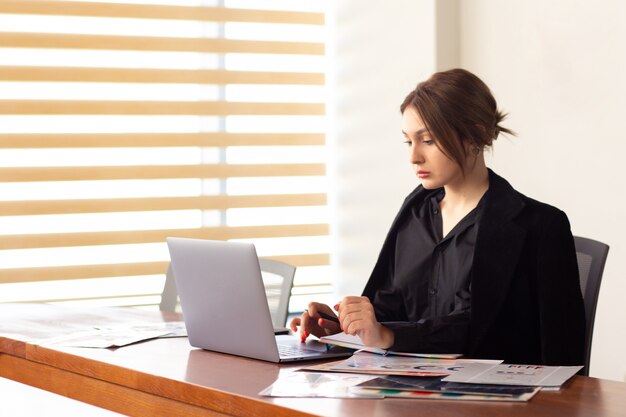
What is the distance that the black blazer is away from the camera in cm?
214

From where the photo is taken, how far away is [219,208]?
4.39 meters

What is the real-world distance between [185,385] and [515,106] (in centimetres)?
227

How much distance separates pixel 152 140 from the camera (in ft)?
14.0

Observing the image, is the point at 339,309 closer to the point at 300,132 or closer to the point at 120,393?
the point at 120,393

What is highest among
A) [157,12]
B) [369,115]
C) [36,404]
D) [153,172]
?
[157,12]

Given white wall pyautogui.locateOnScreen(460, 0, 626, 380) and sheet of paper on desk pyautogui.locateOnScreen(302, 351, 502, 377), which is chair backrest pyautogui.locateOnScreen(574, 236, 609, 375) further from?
white wall pyautogui.locateOnScreen(460, 0, 626, 380)

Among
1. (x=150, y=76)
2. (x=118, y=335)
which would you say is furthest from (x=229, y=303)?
(x=150, y=76)

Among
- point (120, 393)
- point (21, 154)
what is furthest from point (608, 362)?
point (21, 154)

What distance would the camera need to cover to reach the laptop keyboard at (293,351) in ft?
6.93

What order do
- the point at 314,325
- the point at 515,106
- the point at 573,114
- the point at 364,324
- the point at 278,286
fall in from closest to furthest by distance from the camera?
1. the point at 364,324
2. the point at 314,325
3. the point at 278,286
4. the point at 573,114
5. the point at 515,106

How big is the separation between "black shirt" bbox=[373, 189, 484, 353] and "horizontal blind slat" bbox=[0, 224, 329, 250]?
1.91 meters

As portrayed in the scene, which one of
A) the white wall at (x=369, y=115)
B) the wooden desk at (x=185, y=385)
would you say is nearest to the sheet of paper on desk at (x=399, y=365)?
the wooden desk at (x=185, y=385)

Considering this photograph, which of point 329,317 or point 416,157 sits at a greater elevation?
point 416,157

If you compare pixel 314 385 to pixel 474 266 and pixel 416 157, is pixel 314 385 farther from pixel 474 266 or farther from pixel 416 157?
pixel 416 157
